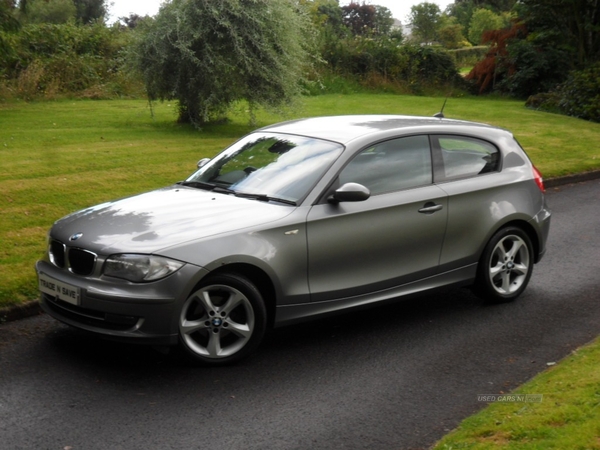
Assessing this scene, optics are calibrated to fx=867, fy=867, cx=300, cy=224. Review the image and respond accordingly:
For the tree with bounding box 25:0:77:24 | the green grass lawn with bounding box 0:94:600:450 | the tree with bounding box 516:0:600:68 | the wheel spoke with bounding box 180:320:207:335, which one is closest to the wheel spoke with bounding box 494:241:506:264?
the green grass lawn with bounding box 0:94:600:450

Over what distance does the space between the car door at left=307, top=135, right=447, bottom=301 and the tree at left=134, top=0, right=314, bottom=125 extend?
10.7 metres

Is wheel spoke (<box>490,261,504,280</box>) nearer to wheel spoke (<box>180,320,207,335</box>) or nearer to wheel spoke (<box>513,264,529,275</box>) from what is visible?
wheel spoke (<box>513,264,529,275</box>)

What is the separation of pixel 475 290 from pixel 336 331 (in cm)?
150

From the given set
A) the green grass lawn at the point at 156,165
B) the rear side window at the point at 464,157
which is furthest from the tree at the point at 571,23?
the rear side window at the point at 464,157

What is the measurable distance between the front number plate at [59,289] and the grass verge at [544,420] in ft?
8.85

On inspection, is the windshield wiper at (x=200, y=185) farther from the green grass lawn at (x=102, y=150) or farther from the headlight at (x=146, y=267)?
the green grass lawn at (x=102, y=150)

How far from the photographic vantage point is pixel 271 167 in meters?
7.10

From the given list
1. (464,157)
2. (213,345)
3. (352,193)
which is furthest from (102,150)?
(213,345)

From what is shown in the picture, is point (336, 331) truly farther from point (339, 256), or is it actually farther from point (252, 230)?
point (252, 230)

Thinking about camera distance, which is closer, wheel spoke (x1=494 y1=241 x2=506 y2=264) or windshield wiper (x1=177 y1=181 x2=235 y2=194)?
windshield wiper (x1=177 y1=181 x2=235 y2=194)

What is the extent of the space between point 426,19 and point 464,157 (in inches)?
2500

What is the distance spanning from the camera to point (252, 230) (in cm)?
616

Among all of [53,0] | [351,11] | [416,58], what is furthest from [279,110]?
[351,11]

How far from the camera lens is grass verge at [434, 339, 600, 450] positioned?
450 centimetres
